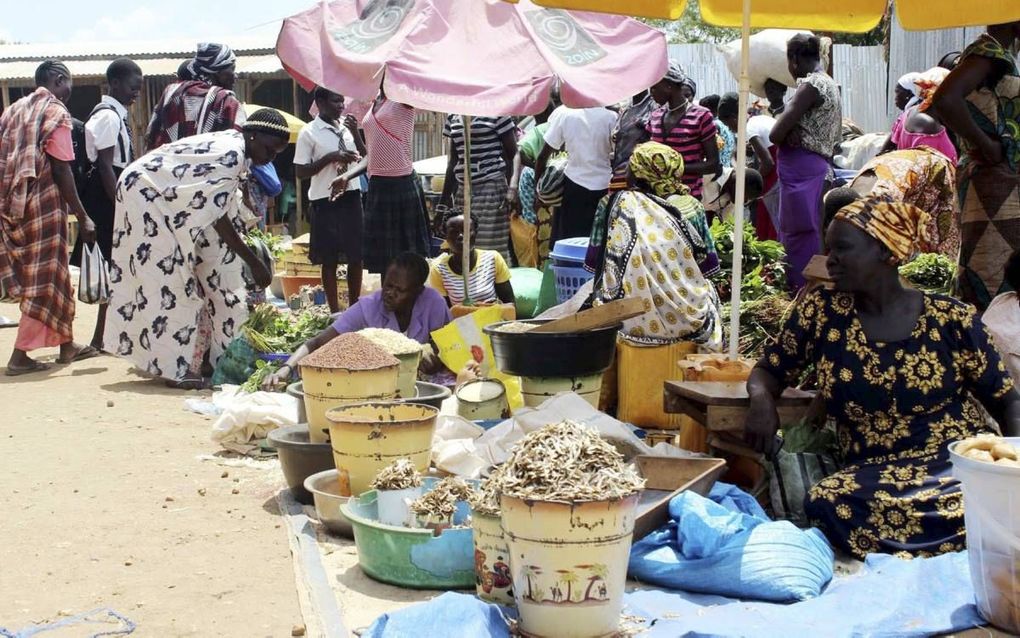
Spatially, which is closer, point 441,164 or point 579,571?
point 579,571

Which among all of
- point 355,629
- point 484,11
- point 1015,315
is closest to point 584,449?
point 355,629

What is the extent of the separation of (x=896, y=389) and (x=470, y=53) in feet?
9.56

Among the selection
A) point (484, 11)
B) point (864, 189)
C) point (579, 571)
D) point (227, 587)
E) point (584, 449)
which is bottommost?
point (227, 587)

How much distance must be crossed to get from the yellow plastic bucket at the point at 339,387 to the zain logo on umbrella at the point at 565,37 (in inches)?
84.5

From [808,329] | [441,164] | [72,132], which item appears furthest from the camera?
[441,164]

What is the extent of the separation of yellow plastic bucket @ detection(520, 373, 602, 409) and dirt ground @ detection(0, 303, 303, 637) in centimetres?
125

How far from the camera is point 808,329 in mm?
4488

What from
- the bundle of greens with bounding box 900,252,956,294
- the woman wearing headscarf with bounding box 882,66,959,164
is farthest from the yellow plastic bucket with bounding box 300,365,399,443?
the woman wearing headscarf with bounding box 882,66,959,164

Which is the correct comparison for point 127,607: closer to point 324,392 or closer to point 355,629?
point 355,629

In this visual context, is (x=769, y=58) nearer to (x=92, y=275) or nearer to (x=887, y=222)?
(x=887, y=222)

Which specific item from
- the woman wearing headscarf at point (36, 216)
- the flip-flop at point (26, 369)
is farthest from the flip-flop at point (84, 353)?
the woman wearing headscarf at point (36, 216)

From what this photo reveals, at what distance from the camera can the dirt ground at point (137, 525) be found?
396 centimetres

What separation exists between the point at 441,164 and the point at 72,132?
4.61m

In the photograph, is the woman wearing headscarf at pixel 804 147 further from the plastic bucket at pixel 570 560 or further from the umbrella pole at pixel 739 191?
the plastic bucket at pixel 570 560
